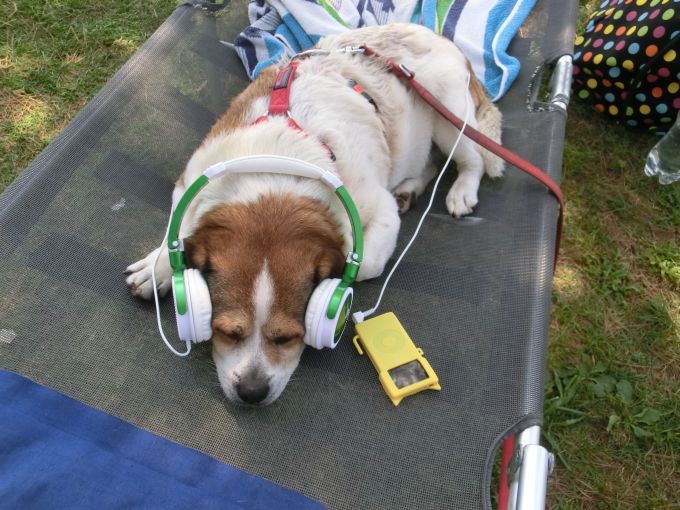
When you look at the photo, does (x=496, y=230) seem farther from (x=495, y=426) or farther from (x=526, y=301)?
(x=495, y=426)

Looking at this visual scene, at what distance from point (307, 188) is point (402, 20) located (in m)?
2.56

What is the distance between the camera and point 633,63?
4.11m

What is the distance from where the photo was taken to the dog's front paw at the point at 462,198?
3.13 m

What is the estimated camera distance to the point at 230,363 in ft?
7.34

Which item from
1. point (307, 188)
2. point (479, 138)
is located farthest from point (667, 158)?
point (307, 188)

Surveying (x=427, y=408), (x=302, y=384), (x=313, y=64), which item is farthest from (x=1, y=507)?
(x=313, y=64)

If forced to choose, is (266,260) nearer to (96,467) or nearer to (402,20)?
(96,467)

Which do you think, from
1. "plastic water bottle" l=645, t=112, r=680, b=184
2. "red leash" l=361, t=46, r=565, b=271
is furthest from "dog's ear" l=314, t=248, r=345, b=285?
"plastic water bottle" l=645, t=112, r=680, b=184

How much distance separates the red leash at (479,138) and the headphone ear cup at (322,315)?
134 centimetres

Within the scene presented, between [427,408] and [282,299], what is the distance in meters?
0.80

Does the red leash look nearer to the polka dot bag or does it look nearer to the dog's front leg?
the dog's front leg

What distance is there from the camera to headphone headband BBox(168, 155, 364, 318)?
2.12 m

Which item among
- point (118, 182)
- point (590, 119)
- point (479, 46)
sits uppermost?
point (479, 46)

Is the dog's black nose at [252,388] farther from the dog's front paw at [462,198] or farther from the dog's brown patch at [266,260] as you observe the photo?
the dog's front paw at [462,198]
